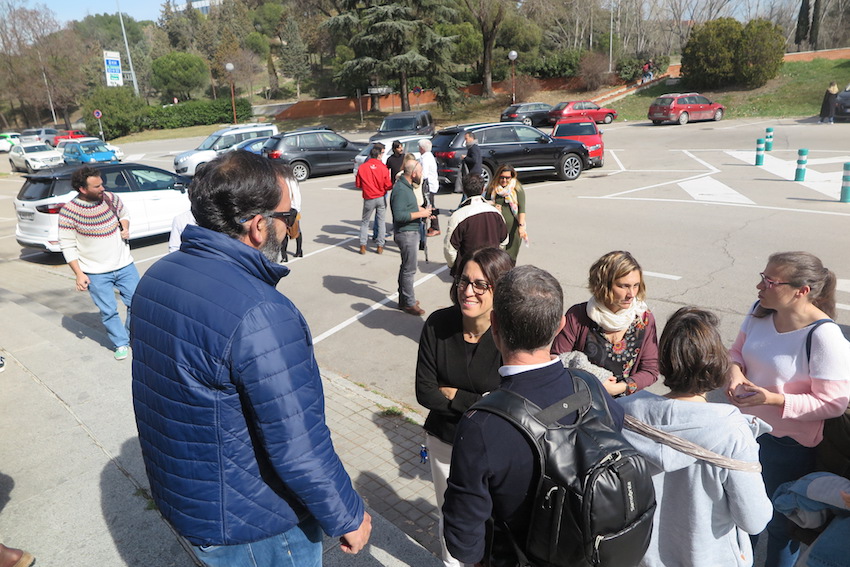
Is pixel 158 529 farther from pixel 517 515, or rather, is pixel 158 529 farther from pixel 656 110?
pixel 656 110

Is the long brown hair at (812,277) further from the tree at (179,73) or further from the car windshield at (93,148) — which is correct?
the tree at (179,73)

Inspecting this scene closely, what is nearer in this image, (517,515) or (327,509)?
(517,515)

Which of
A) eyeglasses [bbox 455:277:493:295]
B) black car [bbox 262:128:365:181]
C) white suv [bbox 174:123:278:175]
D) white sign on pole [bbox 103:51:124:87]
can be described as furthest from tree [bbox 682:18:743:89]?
eyeglasses [bbox 455:277:493:295]

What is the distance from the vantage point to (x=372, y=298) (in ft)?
26.3

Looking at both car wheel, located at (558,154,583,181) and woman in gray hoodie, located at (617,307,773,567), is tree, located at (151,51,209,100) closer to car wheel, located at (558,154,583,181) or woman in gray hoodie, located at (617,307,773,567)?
car wheel, located at (558,154,583,181)

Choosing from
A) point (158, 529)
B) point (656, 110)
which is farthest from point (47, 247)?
point (656, 110)

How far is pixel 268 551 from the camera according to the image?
2072mm

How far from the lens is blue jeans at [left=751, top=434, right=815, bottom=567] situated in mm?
2828

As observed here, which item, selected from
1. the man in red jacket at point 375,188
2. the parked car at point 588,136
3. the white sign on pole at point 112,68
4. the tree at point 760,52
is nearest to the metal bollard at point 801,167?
the parked car at point 588,136

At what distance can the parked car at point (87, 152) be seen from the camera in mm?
28641

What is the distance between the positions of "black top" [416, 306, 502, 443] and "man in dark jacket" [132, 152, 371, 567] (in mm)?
784

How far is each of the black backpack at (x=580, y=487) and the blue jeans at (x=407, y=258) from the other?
532 cm

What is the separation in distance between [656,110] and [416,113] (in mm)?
15741

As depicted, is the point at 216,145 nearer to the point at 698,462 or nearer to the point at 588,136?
the point at 588,136
